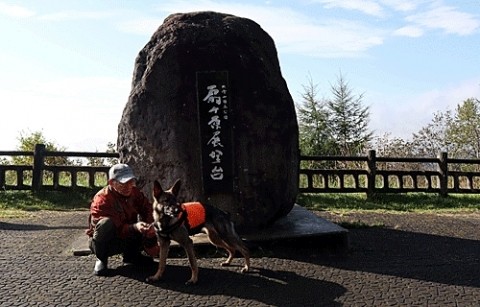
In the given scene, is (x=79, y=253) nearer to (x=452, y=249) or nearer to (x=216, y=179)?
(x=216, y=179)

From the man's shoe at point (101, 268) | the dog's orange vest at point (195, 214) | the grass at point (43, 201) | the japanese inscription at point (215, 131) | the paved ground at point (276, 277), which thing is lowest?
the paved ground at point (276, 277)

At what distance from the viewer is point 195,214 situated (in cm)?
518

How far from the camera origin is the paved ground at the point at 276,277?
4691 millimetres

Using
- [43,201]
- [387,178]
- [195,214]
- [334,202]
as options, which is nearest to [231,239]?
[195,214]

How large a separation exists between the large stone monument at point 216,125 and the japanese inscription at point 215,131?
0.01 m

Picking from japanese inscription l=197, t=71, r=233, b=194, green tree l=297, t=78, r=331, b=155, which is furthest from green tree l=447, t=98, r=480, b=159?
japanese inscription l=197, t=71, r=233, b=194

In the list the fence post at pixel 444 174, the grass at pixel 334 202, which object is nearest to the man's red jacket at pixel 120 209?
the grass at pixel 334 202

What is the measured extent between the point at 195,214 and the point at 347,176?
903 centimetres

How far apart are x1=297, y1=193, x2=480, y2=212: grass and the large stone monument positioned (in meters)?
4.40

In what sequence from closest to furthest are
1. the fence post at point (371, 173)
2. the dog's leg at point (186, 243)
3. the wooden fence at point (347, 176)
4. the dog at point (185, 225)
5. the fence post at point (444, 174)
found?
the dog at point (185, 225) < the dog's leg at point (186, 243) < the wooden fence at point (347, 176) < the fence post at point (371, 173) < the fence post at point (444, 174)

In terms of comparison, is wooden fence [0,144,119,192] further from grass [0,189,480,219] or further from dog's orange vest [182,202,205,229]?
dog's orange vest [182,202,205,229]

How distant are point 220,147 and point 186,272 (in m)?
1.84

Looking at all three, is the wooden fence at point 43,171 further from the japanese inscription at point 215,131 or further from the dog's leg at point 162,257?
the dog's leg at point 162,257

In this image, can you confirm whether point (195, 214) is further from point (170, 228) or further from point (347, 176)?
point (347, 176)
